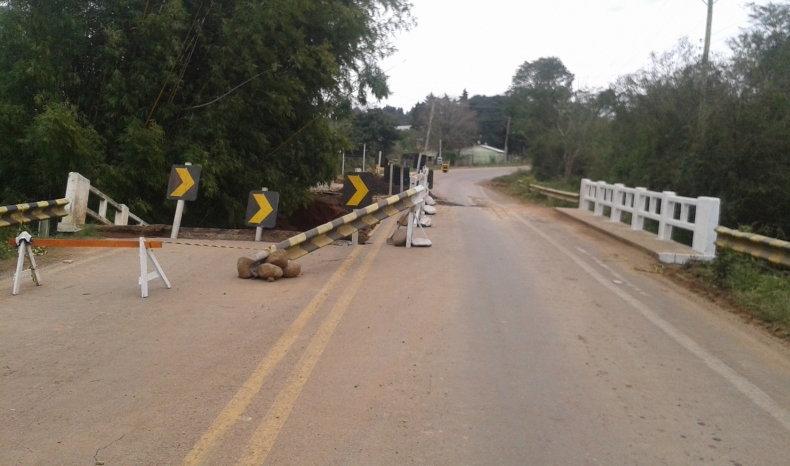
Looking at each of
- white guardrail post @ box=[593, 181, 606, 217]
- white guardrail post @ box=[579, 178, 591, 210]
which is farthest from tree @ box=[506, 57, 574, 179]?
white guardrail post @ box=[593, 181, 606, 217]

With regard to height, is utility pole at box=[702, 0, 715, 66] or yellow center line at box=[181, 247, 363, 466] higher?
Result: utility pole at box=[702, 0, 715, 66]

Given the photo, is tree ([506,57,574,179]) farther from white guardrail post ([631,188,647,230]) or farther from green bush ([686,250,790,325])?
green bush ([686,250,790,325])

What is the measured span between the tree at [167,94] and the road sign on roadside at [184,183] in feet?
10.4

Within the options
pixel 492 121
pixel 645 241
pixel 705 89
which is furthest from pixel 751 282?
pixel 492 121

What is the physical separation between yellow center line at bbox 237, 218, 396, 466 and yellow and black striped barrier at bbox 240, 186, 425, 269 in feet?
5.60

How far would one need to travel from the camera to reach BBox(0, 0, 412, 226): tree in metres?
16.6

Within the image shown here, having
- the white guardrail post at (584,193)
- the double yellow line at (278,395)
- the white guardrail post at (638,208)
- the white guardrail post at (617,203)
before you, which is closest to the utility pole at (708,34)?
the white guardrail post at (584,193)

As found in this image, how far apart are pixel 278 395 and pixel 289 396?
0.28ft

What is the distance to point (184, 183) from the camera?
44.5 feet

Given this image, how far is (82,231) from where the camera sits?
13.4m

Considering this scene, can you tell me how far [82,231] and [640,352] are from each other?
10.4 meters

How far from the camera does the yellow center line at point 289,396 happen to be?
443 cm

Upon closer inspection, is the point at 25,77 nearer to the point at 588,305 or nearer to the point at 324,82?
the point at 324,82

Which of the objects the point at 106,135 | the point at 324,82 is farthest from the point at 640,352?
the point at 324,82
